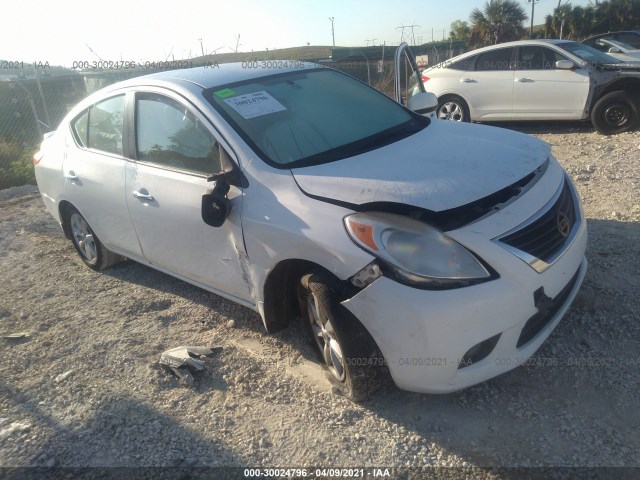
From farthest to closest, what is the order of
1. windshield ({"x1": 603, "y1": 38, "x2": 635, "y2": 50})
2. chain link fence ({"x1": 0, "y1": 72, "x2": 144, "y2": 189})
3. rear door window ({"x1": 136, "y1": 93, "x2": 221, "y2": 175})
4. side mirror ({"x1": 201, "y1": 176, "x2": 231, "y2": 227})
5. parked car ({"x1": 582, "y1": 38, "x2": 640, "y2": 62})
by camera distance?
windshield ({"x1": 603, "y1": 38, "x2": 635, "y2": 50}), parked car ({"x1": 582, "y1": 38, "x2": 640, "y2": 62}), chain link fence ({"x1": 0, "y1": 72, "x2": 144, "y2": 189}), rear door window ({"x1": 136, "y1": 93, "x2": 221, "y2": 175}), side mirror ({"x1": 201, "y1": 176, "x2": 231, "y2": 227})

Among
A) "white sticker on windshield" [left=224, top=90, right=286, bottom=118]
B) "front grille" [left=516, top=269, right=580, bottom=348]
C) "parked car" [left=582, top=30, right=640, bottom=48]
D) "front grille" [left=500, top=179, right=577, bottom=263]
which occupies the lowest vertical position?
"front grille" [left=516, top=269, right=580, bottom=348]

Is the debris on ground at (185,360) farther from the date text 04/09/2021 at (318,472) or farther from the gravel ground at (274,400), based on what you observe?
the date text 04/09/2021 at (318,472)

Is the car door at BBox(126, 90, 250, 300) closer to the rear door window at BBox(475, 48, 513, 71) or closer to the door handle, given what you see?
the door handle

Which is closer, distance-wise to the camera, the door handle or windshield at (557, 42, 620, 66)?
the door handle

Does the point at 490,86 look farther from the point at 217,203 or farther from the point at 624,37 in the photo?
the point at 217,203

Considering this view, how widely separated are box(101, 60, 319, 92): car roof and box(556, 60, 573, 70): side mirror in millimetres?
5709

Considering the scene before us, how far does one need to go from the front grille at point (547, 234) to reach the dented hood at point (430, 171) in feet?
0.78

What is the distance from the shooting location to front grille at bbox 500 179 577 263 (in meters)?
2.58

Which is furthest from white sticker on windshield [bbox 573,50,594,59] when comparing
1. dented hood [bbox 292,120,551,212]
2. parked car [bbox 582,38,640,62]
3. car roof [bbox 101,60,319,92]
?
dented hood [bbox 292,120,551,212]

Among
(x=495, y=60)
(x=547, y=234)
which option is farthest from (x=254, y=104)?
(x=495, y=60)

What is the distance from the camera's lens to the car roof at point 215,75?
3707 millimetres

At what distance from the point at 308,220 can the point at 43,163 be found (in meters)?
3.55

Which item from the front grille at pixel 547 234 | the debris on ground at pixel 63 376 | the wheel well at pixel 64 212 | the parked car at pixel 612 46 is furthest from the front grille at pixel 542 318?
the parked car at pixel 612 46

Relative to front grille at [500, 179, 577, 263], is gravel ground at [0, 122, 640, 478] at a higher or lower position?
lower
